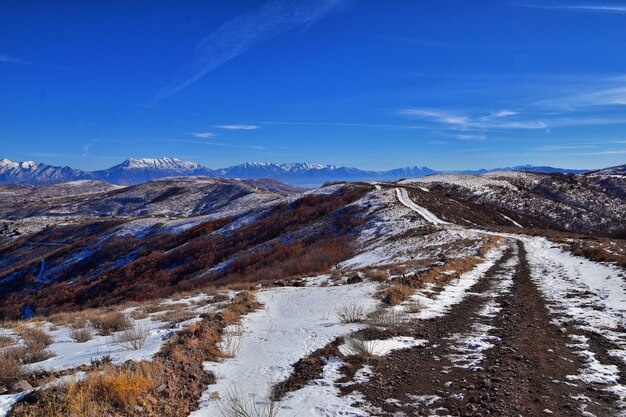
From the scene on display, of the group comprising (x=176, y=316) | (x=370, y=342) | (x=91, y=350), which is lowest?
(x=176, y=316)

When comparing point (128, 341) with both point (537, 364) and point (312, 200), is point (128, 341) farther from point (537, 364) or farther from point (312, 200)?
point (312, 200)

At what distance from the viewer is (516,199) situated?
68.2 meters

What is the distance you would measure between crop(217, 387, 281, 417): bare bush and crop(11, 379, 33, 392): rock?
326 centimetres

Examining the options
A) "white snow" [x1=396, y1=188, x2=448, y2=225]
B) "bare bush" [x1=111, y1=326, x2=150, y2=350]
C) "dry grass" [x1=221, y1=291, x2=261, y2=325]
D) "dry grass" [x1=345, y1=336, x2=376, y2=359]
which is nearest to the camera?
"dry grass" [x1=345, y1=336, x2=376, y2=359]

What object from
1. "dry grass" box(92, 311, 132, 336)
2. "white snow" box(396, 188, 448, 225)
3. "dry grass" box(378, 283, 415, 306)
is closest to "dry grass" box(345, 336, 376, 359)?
"dry grass" box(378, 283, 415, 306)

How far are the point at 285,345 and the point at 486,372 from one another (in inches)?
174

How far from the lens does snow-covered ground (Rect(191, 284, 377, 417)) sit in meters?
6.08

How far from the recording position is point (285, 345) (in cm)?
891

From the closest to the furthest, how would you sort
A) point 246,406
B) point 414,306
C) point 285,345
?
point 246,406
point 285,345
point 414,306

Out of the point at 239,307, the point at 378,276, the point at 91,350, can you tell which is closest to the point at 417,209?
the point at 378,276

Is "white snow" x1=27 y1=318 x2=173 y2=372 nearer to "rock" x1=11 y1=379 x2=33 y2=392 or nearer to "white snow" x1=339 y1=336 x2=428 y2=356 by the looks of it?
"rock" x1=11 y1=379 x2=33 y2=392

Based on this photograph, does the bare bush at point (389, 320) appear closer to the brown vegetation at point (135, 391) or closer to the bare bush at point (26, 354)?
the brown vegetation at point (135, 391)

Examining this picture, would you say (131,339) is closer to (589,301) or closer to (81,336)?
(81,336)

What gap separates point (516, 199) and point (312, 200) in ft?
129
